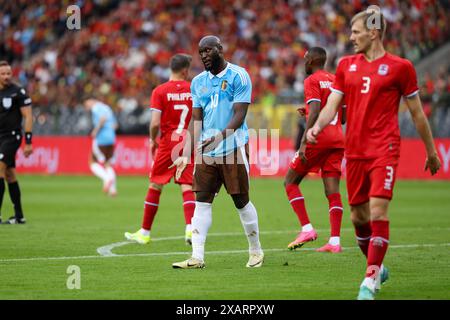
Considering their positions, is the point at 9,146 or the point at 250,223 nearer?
the point at 250,223

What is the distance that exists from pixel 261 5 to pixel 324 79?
87.2ft

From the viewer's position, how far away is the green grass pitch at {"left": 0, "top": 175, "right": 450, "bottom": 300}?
8.77 metres

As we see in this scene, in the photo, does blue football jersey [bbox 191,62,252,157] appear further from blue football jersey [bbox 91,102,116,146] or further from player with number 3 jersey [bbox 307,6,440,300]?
blue football jersey [bbox 91,102,116,146]

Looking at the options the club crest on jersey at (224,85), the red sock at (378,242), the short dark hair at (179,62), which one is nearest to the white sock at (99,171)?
the short dark hair at (179,62)

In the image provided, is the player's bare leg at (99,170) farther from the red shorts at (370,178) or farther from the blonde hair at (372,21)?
the blonde hair at (372,21)

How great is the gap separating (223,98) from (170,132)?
10.9 ft

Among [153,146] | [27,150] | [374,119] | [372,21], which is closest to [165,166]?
[153,146]

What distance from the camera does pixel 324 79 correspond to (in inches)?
484

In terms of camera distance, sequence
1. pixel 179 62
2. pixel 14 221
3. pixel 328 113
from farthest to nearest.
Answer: pixel 14 221
pixel 179 62
pixel 328 113

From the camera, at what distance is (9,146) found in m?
16.2

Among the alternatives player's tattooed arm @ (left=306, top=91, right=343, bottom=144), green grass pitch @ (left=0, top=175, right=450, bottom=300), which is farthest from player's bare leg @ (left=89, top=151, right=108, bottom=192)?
player's tattooed arm @ (left=306, top=91, right=343, bottom=144)

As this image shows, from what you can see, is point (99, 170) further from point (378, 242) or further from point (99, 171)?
point (378, 242)

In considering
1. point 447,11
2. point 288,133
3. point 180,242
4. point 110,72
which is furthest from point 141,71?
point 180,242

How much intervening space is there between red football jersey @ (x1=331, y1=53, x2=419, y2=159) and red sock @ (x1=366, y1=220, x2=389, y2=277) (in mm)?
641
